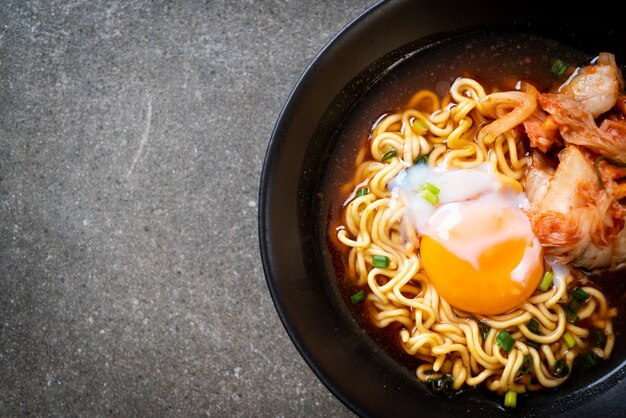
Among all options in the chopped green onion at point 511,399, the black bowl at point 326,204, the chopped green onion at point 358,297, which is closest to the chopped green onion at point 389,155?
the black bowl at point 326,204

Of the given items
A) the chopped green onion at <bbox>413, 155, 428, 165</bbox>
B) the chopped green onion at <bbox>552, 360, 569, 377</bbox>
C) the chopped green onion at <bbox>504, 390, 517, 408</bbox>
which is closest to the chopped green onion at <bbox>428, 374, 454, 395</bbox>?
the chopped green onion at <bbox>504, 390, 517, 408</bbox>

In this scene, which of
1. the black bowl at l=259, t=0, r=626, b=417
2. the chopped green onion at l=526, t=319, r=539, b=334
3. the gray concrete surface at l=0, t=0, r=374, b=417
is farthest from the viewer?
the gray concrete surface at l=0, t=0, r=374, b=417

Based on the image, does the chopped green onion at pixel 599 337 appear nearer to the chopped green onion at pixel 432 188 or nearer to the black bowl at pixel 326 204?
the black bowl at pixel 326 204

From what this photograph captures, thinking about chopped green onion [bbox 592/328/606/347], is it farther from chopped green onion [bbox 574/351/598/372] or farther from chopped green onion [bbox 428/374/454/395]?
chopped green onion [bbox 428/374/454/395]

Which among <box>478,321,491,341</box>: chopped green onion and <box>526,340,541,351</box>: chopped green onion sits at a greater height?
<box>526,340,541,351</box>: chopped green onion

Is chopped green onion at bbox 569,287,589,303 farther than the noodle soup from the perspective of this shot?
Yes

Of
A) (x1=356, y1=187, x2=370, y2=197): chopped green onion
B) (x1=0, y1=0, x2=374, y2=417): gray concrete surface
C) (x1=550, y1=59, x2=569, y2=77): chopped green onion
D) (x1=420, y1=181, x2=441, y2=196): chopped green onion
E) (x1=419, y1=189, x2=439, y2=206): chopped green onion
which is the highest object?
(x1=550, y1=59, x2=569, y2=77): chopped green onion

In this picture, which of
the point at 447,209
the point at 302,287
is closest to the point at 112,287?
the point at 302,287

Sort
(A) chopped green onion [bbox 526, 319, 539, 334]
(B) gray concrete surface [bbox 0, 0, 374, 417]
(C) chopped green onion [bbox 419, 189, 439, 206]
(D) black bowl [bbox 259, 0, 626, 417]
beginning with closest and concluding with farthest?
(D) black bowl [bbox 259, 0, 626, 417] → (C) chopped green onion [bbox 419, 189, 439, 206] → (A) chopped green onion [bbox 526, 319, 539, 334] → (B) gray concrete surface [bbox 0, 0, 374, 417]
